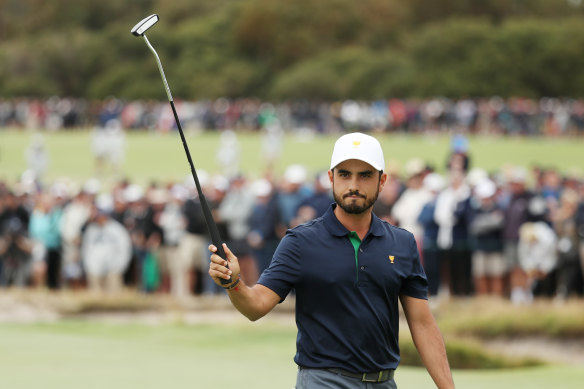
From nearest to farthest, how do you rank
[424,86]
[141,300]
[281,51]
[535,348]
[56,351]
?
[56,351] < [535,348] < [141,300] < [424,86] < [281,51]

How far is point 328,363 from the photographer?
438 cm

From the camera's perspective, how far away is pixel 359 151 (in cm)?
433

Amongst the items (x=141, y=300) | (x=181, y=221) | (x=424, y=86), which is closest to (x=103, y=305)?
(x=141, y=300)

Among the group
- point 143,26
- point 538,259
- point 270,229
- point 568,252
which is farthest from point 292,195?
point 143,26

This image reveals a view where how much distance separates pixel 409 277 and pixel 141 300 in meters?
10.9

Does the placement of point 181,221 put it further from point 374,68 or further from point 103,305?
point 374,68

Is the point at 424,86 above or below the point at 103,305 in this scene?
above

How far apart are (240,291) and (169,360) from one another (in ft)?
23.7

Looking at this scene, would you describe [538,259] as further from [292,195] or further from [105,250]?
[105,250]

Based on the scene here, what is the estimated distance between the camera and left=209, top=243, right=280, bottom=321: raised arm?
409cm

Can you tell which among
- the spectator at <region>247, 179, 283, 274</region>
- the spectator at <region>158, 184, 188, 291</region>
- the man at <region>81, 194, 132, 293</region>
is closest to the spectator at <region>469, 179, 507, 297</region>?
the spectator at <region>247, 179, 283, 274</region>

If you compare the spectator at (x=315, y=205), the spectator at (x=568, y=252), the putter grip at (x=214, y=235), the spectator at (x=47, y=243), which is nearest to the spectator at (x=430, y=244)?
the spectator at (x=315, y=205)

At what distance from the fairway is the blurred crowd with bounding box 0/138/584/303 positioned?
4.18 ft

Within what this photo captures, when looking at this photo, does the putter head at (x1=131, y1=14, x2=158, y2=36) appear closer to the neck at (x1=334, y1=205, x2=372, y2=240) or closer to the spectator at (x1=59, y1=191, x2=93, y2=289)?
the neck at (x1=334, y1=205, x2=372, y2=240)
